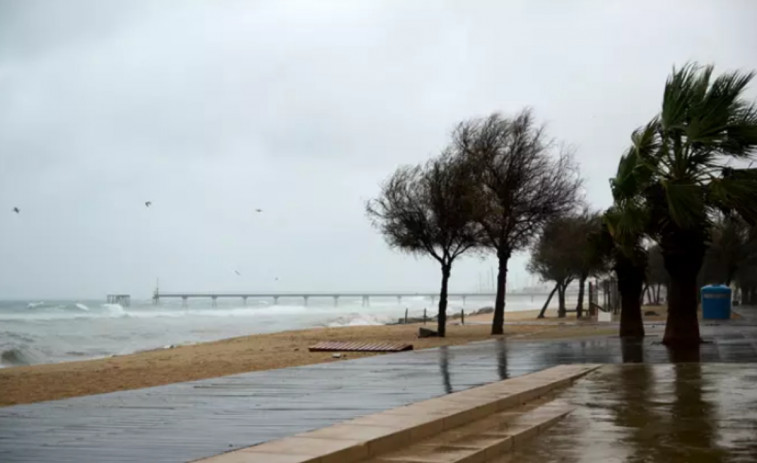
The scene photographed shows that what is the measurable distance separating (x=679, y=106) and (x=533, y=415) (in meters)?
10.8

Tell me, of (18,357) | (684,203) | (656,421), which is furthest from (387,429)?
(18,357)

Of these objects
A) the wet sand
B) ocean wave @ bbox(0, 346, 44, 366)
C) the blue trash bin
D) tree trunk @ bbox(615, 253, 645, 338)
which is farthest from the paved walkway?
ocean wave @ bbox(0, 346, 44, 366)

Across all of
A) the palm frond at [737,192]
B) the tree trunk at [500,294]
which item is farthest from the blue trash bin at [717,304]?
the palm frond at [737,192]

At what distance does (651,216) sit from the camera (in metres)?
19.3

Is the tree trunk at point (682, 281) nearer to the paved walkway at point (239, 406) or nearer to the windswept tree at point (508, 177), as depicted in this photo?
the paved walkway at point (239, 406)

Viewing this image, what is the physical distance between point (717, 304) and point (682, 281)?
18.4m

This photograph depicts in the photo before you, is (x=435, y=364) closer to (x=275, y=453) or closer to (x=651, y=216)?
(x=651, y=216)

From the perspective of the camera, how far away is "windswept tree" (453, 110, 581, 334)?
34.0m

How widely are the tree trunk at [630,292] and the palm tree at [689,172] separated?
9.01 feet

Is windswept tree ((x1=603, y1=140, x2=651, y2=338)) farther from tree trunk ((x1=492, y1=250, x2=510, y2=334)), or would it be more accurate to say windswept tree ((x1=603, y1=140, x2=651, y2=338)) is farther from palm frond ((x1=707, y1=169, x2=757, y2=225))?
tree trunk ((x1=492, y1=250, x2=510, y2=334))

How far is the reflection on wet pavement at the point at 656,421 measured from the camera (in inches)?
304

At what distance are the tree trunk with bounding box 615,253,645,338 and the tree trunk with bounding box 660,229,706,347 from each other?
2455 mm

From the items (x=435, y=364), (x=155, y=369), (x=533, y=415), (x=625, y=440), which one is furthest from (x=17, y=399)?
(x=625, y=440)

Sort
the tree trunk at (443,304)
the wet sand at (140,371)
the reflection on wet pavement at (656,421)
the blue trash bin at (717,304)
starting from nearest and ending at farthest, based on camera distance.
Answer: the reflection on wet pavement at (656,421)
the wet sand at (140,371)
the tree trunk at (443,304)
the blue trash bin at (717,304)
